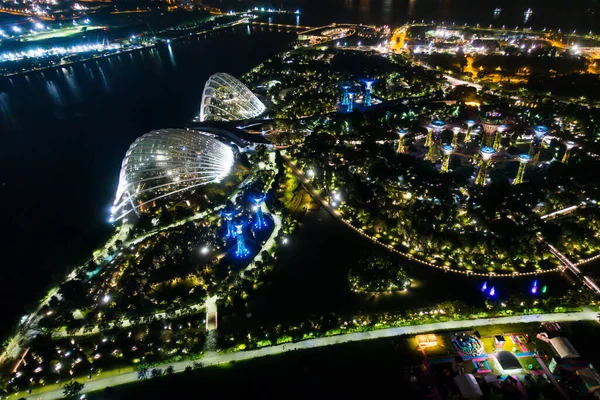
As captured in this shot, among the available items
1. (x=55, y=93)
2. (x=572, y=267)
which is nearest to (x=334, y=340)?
(x=572, y=267)

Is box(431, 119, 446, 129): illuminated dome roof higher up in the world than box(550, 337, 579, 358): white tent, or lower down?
higher up

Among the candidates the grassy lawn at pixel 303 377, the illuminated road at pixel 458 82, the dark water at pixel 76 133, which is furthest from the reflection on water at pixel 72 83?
the illuminated road at pixel 458 82

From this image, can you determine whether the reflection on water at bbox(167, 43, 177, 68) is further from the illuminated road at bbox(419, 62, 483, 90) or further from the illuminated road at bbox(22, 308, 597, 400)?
the illuminated road at bbox(22, 308, 597, 400)

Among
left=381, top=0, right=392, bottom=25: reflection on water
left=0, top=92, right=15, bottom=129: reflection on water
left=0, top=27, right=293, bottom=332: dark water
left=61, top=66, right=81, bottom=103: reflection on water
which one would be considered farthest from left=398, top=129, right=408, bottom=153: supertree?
left=381, top=0, right=392, bottom=25: reflection on water

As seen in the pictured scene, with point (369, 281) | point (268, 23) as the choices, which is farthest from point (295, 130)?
point (268, 23)

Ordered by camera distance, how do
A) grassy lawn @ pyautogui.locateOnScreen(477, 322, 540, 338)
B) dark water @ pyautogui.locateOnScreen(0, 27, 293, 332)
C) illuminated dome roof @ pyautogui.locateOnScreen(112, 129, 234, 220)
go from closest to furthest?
grassy lawn @ pyautogui.locateOnScreen(477, 322, 540, 338) < dark water @ pyautogui.locateOnScreen(0, 27, 293, 332) < illuminated dome roof @ pyautogui.locateOnScreen(112, 129, 234, 220)

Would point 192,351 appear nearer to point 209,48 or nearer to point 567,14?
point 209,48

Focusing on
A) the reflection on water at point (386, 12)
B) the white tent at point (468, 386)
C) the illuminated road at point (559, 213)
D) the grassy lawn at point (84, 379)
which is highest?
the reflection on water at point (386, 12)

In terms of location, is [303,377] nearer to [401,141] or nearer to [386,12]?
[401,141]

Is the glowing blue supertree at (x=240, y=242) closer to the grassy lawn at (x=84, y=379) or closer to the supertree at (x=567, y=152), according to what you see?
the grassy lawn at (x=84, y=379)
